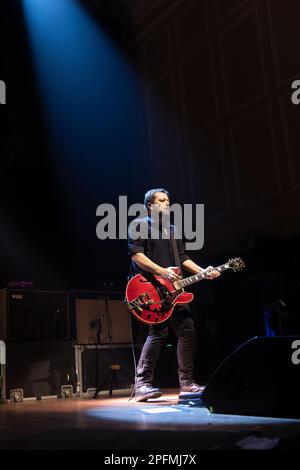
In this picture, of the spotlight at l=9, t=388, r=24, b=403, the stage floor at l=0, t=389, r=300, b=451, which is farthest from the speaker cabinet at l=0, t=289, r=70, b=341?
the stage floor at l=0, t=389, r=300, b=451

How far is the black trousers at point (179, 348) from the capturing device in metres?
3.34

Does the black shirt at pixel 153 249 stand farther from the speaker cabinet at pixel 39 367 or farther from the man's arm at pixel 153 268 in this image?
the speaker cabinet at pixel 39 367

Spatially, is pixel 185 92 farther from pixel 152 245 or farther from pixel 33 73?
pixel 152 245

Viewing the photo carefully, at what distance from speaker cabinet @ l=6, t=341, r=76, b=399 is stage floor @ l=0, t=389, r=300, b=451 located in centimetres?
195

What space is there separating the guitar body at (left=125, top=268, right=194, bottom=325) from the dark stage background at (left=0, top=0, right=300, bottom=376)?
3.94 ft

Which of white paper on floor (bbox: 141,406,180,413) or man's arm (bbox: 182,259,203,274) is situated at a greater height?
man's arm (bbox: 182,259,203,274)

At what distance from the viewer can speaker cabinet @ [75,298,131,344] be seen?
16.7 feet

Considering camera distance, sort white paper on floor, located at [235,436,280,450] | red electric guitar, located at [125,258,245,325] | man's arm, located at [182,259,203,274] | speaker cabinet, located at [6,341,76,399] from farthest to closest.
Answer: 1. speaker cabinet, located at [6,341,76,399]
2. man's arm, located at [182,259,203,274]
3. red electric guitar, located at [125,258,245,325]
4. white paper on floor, located at [235,436,280,450]

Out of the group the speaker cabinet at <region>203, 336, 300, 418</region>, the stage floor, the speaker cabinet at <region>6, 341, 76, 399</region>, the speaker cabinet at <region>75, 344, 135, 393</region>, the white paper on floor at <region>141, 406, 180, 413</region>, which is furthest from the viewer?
the speaker cabinet at <region>75, 344, 135, 393</region>

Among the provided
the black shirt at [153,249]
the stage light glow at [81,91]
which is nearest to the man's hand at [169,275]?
the black shirt at [153,249]

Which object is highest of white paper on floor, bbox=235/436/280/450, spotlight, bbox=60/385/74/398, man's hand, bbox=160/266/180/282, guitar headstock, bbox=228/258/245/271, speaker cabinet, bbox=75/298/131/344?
guitar headstock, bbox=228/258/245/271

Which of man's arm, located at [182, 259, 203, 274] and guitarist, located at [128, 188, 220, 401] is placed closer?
guitarist, located at [128, 188, 220, 401]

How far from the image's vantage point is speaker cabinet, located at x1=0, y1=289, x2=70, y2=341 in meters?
4.79

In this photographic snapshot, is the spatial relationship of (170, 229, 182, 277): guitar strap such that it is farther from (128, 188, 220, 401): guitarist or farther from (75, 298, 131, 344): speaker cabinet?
(75, 298, 131, 344): speaker cabinet
